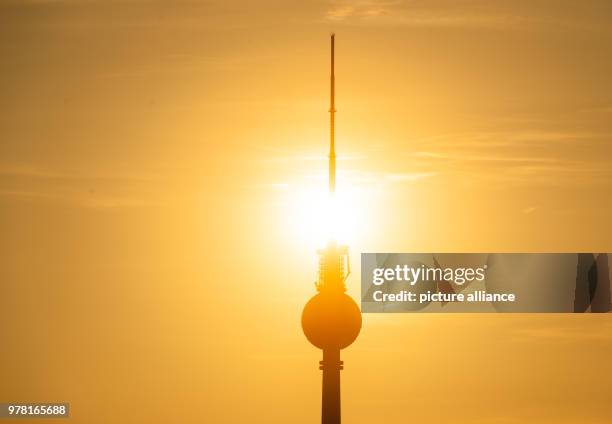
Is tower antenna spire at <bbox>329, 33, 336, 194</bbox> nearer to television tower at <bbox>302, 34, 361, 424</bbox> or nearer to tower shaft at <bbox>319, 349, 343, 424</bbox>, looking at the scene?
television tower at <bbox>302, 34, 361, 424</bbox>

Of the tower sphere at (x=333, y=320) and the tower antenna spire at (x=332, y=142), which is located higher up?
the tower antenna spire at (x=332, y=142)

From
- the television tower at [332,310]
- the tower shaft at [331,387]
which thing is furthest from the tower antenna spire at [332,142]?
the tower shaft at [331,387]

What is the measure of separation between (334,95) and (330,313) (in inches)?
692

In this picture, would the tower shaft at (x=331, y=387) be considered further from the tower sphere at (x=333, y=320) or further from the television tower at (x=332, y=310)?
the tower sphere at (x=333, y=320)

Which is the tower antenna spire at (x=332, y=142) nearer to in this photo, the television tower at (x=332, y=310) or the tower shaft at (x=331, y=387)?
the television tower at (x=332, y=310)

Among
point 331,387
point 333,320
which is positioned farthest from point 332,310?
point 331,387

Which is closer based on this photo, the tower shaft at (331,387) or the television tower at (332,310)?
the television tower at (332,310)

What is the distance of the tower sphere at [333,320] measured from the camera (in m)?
63.0

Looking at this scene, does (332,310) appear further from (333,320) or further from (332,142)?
(332,142)

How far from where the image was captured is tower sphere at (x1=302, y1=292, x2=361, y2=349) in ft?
207

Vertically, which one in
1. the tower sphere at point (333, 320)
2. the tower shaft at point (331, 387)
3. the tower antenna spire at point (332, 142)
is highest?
the tower antenna spire at point (332, 142)

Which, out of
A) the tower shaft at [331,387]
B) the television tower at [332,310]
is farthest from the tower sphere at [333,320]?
the tower shaft at [331,387]

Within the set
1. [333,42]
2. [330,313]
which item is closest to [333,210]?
[330,313]

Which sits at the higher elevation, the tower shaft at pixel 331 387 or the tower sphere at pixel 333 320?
the tower sphere at pixel 333 320
